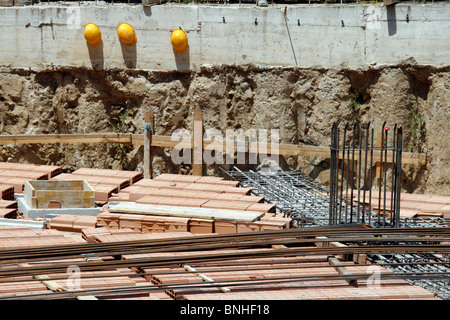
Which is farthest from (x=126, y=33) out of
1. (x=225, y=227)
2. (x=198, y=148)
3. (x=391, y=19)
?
(x=225, y=227)

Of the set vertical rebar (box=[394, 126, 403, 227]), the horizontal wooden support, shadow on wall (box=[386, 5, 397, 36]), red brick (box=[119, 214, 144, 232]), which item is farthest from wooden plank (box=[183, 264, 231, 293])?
shadow on wall (box=[386, 5, 397, 36])

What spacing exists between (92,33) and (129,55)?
1158 mm

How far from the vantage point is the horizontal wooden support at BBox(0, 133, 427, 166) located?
16281 mm

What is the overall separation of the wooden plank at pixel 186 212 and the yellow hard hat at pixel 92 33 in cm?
709

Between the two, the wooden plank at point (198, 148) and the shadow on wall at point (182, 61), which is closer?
the wooden plank at point (198, 148)

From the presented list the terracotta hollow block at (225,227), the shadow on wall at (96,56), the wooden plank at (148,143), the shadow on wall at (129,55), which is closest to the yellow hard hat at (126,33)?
the shadow on wall at (129,55)

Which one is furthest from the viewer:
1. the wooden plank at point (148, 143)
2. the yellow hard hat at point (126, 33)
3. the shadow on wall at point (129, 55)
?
the shadow on wall at point (129, 55)

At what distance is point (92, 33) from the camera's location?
17906 mm

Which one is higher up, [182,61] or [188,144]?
[182,61]

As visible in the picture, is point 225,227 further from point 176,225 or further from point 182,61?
point 182,61

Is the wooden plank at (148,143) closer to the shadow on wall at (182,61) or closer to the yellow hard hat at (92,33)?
the shadow on wall at (182,61)

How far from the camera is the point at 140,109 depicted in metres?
18.6

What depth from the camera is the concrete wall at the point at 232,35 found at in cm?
1694
